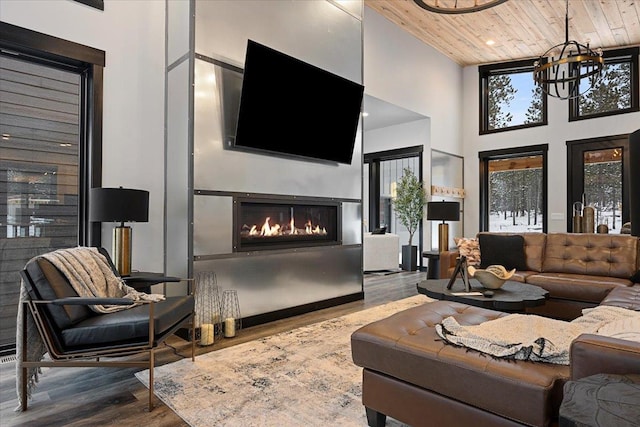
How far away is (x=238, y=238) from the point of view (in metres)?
3.78

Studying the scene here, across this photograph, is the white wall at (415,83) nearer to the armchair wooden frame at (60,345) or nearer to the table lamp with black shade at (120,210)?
the table lamp with black shade at (120,210)

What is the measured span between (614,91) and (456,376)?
7815 millimetres

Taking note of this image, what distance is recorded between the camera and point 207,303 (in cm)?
351

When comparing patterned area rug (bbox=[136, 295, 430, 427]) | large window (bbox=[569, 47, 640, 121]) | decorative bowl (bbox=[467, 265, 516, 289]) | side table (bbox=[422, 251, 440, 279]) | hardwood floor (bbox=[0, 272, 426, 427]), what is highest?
large window (bbox=[569, 47, 640, 121])

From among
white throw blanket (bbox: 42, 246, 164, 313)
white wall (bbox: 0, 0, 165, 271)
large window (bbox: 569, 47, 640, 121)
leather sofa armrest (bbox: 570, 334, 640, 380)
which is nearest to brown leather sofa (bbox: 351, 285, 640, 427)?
leather sofa armrest (bbox: 570, 334, 640, 380)

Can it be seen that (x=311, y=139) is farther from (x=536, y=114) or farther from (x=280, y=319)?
(x=536, y=114)

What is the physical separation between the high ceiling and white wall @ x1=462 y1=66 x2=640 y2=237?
117cm

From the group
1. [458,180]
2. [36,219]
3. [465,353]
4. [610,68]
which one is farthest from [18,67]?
[610,68]

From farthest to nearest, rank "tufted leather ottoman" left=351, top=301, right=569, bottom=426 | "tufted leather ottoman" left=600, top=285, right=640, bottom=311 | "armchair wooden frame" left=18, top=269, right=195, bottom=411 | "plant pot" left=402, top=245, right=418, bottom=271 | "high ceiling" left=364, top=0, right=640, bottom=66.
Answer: "plant pot" left=402, top=245, right=418, bottom=271 < "high ceiling" left=364, top=0, right=640, bottom=66 < "tufted leather ottoman" left=600, top=285, right=640, bottom=311 < "armchair wooden frame" left=18, top=269, right=195, bottom=411 < "tufted leather ottoman" left=351, top=301, right=569, bottom=426

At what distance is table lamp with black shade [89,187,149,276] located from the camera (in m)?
2.98

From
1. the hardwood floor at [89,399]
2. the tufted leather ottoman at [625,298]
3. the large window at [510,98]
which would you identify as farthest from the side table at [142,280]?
the large window at [510,98]

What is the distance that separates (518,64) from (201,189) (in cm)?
732

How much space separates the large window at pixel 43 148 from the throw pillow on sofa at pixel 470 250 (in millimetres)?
4081

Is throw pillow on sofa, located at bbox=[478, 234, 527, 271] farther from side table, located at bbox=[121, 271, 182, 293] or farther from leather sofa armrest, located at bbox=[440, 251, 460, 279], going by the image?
side table, located at bbox=[121, 271, 182, 293]
